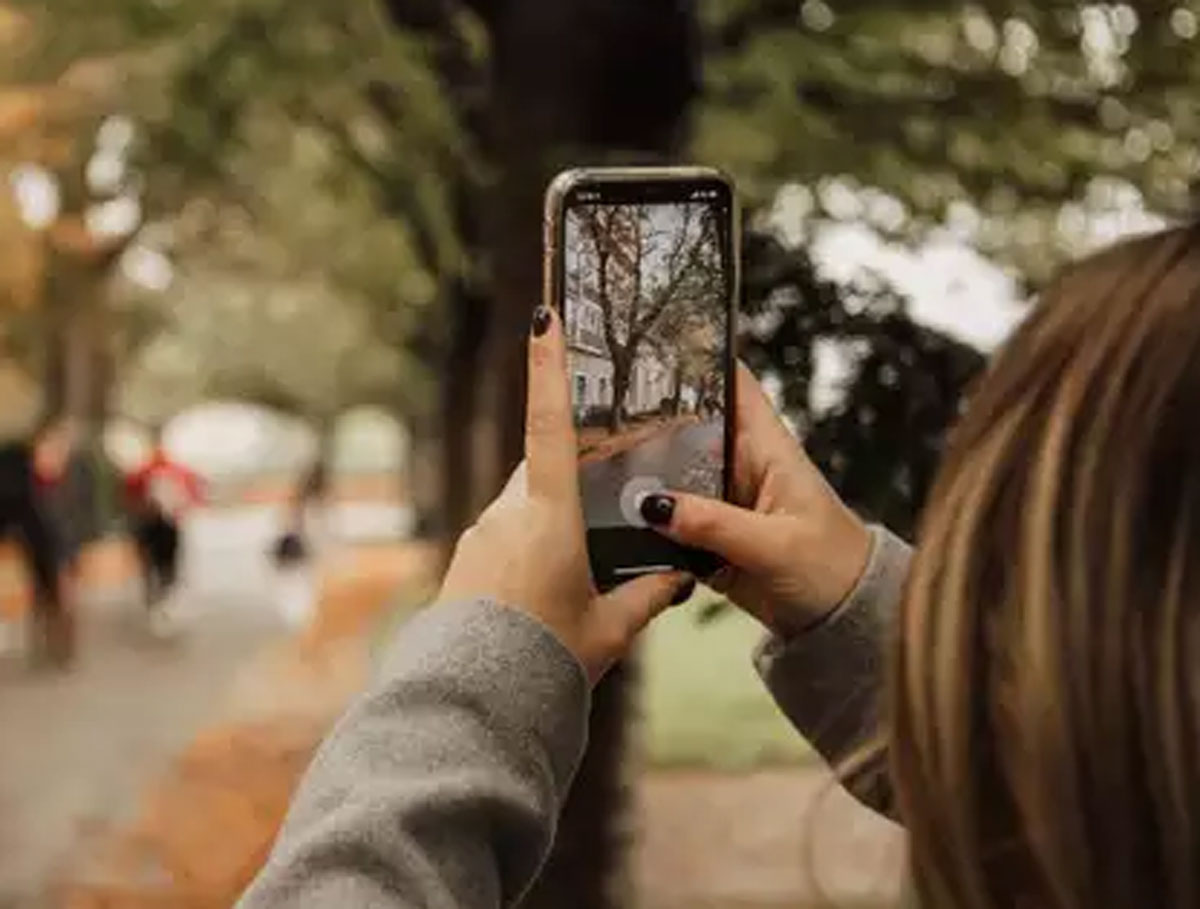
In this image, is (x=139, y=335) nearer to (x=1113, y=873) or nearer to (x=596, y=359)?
(x=596, y=359)

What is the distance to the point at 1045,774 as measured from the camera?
1.11 ft

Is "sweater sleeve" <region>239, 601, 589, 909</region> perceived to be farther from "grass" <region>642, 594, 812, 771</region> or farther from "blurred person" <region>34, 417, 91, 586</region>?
"blurred person" <region>34, 417, 91, 586</region>

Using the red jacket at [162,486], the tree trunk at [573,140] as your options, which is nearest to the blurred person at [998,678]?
the tree trunk at [573,140]

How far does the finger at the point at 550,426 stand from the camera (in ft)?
1.33

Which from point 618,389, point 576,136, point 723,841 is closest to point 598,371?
point 618,389

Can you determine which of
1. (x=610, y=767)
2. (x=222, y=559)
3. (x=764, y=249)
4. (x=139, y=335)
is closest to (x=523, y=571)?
(x=764, y=249)

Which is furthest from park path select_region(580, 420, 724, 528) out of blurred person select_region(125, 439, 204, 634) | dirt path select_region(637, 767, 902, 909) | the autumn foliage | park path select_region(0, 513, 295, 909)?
park path select_region(0, 513, 295, 909)

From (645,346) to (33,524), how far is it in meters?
1.52

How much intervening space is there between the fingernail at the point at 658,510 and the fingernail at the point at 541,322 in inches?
1.6

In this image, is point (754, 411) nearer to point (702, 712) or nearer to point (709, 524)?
point (709, 524)

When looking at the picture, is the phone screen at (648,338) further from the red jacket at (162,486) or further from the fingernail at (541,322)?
the red jacket at (162,486)

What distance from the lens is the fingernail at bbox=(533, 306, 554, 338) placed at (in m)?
0.43

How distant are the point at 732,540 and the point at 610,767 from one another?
0.71 meters

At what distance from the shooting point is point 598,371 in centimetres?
46
